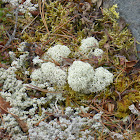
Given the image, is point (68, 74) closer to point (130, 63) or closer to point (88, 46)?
point (88, 46)

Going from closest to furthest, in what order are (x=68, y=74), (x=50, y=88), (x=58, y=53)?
(x=50, y=88) < (x=68, y=74) < (x=58, y=53)

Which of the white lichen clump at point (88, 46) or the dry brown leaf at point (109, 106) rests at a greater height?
the white lichen clump at point (88, 46)

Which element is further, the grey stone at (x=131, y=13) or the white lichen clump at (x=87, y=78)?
the grey stone at (x=131, y=13)

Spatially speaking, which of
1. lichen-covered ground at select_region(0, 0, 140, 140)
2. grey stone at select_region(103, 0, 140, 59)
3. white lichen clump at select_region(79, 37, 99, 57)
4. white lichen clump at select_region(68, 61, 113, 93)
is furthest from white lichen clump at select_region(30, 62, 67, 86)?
grey stone at select_region(103, 0, 140, 59)

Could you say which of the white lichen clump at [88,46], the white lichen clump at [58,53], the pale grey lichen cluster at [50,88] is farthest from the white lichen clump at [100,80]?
the white lichen clump at [58,53]

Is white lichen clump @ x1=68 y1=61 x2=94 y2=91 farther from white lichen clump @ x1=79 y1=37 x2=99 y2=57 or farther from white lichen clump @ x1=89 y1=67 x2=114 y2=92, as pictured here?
white lichen clump @ x1=79 y1=37 x2=99 y2=57

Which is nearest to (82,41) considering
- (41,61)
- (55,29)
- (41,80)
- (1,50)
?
(55,29)

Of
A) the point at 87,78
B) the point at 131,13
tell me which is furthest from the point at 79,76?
the point at 131,13

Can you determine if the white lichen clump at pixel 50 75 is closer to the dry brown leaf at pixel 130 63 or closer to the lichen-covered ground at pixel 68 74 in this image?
the lichen-covered ground at pixel 68 74
